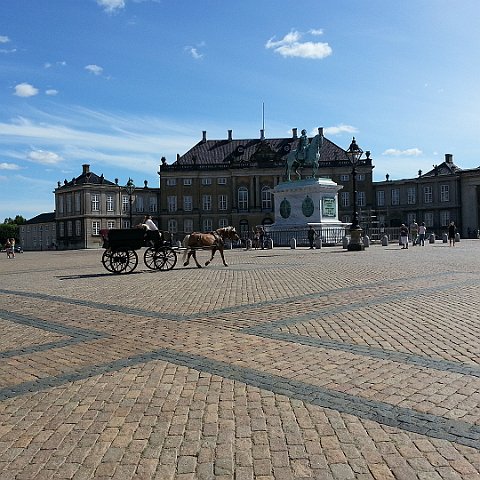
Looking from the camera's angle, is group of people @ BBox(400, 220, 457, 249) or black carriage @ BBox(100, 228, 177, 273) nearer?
black carriage @ BBox(100, 228, 177, 273)

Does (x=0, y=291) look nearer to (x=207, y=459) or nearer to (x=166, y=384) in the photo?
(x=166, y=384)

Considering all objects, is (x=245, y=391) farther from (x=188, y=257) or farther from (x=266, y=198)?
(x=266, y=198)

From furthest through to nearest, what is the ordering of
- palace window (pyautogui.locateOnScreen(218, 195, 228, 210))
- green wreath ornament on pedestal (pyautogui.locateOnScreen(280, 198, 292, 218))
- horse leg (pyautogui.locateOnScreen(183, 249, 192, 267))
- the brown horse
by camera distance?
palace window (pyautogui.locateOnScreen(218, 195, 228, 210))
green wreath ornament on pedestal (pyautogui.locateOnScreen(280, 198, 292, 218))
the brown horse
horse leg (pyautogui.locateOnScreen(183, 249, 192, 267))

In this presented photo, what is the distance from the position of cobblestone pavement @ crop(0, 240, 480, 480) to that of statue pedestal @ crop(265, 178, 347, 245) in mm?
28354

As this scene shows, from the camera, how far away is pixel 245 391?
14.9ft

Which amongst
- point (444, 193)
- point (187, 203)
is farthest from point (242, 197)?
point (444, 193)

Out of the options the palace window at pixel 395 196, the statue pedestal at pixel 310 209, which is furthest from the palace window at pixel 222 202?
the statue pedestal at pixel 310 209

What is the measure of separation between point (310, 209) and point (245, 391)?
33.7 meters

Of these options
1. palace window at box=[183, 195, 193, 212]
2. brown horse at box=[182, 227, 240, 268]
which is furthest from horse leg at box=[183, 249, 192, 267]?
palace window at box=[183, 195, 193, 212]

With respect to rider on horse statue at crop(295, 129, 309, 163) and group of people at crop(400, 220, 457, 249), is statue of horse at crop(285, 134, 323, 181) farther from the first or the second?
group of people at crop(400, 220, 457, 249)

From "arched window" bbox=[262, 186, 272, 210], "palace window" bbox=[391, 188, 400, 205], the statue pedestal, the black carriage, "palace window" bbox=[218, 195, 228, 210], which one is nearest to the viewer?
the black carriage

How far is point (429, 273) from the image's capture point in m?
14.1

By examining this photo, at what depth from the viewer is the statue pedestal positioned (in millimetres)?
37312

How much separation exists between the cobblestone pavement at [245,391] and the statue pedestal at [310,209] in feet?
93.0
